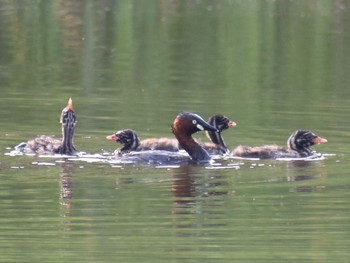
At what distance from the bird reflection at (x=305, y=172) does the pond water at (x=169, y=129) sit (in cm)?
2

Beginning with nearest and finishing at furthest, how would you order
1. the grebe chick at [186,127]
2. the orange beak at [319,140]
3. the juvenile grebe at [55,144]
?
the juvenile grebe at [55,144], the grebe chick at [186,127], the orange beak at [319,140]

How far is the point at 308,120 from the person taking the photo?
64.2 ft

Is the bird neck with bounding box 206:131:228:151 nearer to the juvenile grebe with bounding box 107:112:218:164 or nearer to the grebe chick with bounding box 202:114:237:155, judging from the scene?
the grebe chick with bounding box 202:114:237:155

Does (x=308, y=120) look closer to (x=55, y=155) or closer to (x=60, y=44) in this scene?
(x=55, y=155)

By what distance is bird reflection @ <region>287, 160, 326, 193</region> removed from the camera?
47.5ft

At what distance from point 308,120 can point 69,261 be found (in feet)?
30.4

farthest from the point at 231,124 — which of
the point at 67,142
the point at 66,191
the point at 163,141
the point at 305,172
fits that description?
the point at 66,191

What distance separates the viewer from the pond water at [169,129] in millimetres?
11695

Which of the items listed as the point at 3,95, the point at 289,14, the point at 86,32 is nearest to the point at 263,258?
the point at 3,95

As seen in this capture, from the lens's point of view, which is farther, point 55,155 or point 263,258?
point 55,155

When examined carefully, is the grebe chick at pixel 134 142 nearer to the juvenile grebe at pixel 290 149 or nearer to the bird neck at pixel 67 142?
the bird neck at pixel 67 142

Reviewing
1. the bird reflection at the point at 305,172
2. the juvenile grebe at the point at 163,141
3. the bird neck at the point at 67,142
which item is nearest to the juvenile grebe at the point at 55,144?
the bird neck at the point at 67,142

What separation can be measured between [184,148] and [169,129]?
1.60 metres

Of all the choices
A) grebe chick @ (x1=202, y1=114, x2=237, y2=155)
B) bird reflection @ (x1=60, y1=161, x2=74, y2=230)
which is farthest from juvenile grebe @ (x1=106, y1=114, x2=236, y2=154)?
bird reflection @ (x1=60, y1=161, x2=74, y2=230)
